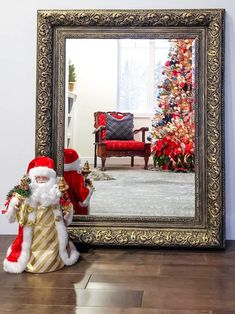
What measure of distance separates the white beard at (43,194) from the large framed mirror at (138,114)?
1.53 ft

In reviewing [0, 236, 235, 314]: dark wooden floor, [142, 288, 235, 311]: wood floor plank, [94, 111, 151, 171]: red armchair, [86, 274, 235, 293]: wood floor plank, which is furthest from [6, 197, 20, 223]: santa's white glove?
[142, 288, 235, 311]: wood floor plank

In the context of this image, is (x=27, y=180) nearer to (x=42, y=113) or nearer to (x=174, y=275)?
(x=42, y=113)

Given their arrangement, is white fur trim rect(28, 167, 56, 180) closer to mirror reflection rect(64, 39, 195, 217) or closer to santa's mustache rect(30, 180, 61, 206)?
santa's mustache rect(30, 180, 61, 206)

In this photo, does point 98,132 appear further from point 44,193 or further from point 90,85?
point 44,193

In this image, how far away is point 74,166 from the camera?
9.45 feet

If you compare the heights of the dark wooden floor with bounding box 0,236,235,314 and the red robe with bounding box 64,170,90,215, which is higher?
the red robe with bounding box 64,170,90,215

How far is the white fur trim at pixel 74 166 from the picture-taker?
2868 millimetres

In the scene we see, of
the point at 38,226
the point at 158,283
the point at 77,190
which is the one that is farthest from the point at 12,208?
the point at 158,283

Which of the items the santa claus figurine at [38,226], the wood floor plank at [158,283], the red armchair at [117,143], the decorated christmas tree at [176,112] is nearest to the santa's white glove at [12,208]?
the santa claus figurine at [38,226]

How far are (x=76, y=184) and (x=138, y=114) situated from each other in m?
0.59

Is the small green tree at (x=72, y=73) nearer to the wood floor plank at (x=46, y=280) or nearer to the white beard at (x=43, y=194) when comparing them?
the white beard at (x=43, y=194)

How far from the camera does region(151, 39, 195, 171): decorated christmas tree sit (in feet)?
9.27

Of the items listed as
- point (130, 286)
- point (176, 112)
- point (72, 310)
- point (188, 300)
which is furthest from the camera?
point (176, 112)

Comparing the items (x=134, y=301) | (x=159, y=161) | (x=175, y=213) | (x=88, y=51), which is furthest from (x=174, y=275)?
(x=88, y=51)
